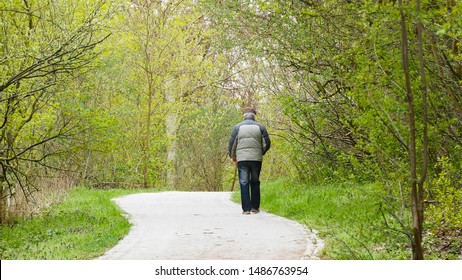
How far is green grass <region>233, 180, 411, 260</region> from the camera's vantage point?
784cm

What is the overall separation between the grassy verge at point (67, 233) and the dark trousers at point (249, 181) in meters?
2.54

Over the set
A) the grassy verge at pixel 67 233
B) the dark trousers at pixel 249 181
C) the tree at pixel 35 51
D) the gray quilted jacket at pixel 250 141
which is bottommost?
the grassy verge at pixel 67 233

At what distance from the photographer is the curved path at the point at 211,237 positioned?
8.63m

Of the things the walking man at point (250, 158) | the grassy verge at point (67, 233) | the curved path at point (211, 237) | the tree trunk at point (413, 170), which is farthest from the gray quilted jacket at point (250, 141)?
the tree trunk at point (413, 170)

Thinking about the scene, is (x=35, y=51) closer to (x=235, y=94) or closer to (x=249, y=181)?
(x=249, y=181)

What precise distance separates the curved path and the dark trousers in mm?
306

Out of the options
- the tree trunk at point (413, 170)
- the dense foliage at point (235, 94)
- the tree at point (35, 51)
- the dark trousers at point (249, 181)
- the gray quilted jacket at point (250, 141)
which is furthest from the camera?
the gray quilted jacket at point (250, 141)

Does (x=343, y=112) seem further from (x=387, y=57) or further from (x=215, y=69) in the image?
(x=215, y=69)

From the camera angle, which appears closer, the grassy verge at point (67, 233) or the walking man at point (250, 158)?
the grassy verge at point (67, 233)

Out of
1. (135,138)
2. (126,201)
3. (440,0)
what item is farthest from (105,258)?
(135,138)

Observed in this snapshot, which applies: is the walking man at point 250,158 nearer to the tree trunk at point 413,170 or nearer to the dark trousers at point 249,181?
the dark trousers at point 249,181

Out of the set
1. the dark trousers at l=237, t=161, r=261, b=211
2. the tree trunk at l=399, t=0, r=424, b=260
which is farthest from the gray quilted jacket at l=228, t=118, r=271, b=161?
the tree trunk at l=399, t=0, r=424, b=260

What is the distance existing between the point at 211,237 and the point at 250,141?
4196mm

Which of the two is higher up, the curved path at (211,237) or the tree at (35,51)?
the tree at (35,51)
